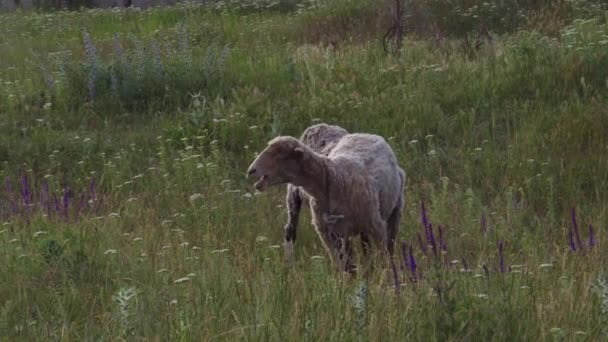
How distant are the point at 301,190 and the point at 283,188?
2292mm

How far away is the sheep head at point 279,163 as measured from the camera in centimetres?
588

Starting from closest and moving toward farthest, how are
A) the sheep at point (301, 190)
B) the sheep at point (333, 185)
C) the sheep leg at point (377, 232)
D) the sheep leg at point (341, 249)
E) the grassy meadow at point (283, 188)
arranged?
the grassy meadow at point (283, 188) < the sheep leg at point (341, 249) < the sheep at point (333, 185) < the sheep leg at point (377, 232) < the sheep at point (301, 190)

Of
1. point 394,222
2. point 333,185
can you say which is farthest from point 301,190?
point 394,222

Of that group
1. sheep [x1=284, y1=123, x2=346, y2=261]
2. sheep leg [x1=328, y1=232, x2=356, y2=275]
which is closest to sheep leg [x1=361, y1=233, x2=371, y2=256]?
sheep [x1=284, y1=123, x2=346, y2=261]

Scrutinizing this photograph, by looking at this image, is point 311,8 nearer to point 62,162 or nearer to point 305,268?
point 62,162

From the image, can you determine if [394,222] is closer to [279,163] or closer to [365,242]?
[365,242]

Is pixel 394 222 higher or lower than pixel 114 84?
lower

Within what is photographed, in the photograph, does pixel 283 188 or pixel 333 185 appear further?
pixel 283 188

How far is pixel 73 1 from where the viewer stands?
31.2 metres

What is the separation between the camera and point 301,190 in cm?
641

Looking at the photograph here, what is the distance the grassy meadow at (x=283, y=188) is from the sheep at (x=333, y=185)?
292 mm

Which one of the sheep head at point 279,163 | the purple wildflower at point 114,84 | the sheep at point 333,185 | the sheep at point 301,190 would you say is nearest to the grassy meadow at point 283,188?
the purple wildflower at point 114,84

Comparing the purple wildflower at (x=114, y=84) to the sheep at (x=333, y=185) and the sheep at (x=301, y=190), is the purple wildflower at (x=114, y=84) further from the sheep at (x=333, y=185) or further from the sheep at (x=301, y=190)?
the sheep at (x=333, y=185)

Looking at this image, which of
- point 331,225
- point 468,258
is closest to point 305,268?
point 331,225
